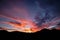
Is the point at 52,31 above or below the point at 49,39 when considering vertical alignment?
above

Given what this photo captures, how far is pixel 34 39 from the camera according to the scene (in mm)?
24375

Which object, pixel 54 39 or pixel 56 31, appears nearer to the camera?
pixel 54 39

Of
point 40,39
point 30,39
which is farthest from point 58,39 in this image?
point 30,39

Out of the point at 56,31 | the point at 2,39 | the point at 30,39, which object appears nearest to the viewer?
the point at 2,39

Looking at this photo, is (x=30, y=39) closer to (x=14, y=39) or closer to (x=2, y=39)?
(x=14, y=39)

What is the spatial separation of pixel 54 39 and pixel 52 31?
740 cm

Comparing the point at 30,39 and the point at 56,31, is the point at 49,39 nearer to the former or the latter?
the point at 30,39

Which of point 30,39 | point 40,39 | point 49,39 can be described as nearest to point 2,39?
point 30,39

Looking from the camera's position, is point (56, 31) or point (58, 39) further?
A: point (56, 31)

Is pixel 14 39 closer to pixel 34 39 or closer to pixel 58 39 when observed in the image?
pixel 34 39

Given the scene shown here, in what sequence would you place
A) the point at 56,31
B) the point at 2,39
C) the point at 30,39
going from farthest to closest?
the point at 56,31 < the point at 30,39 < the point at 2,39

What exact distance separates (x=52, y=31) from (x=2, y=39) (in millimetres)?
15188

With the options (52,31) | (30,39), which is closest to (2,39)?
(30,39)

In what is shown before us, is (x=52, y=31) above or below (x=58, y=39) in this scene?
above
